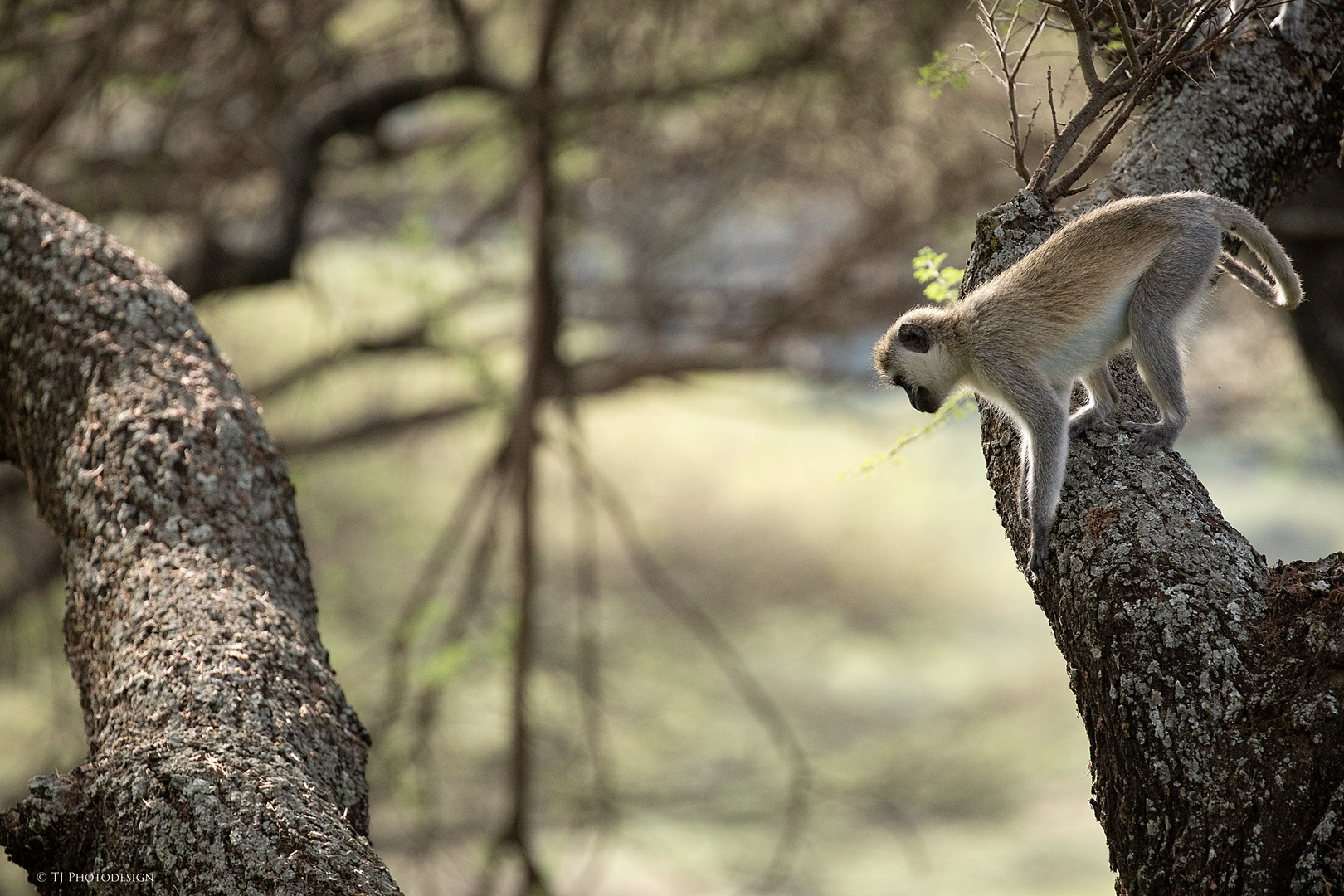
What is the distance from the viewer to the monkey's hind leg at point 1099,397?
221 cm

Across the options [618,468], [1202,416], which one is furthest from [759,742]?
[1202,416]

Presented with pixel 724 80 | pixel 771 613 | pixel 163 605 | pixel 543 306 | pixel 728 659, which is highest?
pixel 724 80

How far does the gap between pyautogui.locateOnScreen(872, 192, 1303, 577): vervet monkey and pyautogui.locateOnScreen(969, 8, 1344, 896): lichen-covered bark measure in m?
0.12

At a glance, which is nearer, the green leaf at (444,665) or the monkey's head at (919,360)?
the monkey's head at (919,360)

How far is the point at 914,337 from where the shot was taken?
2.40 metres

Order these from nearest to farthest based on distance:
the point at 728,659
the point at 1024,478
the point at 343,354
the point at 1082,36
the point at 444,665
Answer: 1. the point at 1082,36
2. the point at 1024,478
3. the point at 444,665
4. the point at 728,659
5. the point at 343,354

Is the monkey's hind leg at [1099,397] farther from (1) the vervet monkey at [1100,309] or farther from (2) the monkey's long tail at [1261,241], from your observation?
(2) the monkey's long tail at [1261,241]

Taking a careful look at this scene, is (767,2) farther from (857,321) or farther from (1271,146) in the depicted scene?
(1271,146)

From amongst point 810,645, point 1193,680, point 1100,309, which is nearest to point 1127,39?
point 1100,309

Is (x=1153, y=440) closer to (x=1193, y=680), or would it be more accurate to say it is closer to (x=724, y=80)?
(x=1193, y=680)

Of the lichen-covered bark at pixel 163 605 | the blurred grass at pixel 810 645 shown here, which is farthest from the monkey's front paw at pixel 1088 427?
the blurred grass at pixel 810 645

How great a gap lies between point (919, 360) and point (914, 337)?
0.27 feet

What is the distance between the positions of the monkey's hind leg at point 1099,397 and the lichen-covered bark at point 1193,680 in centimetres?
22

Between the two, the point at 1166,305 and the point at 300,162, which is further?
the point at 300,162
